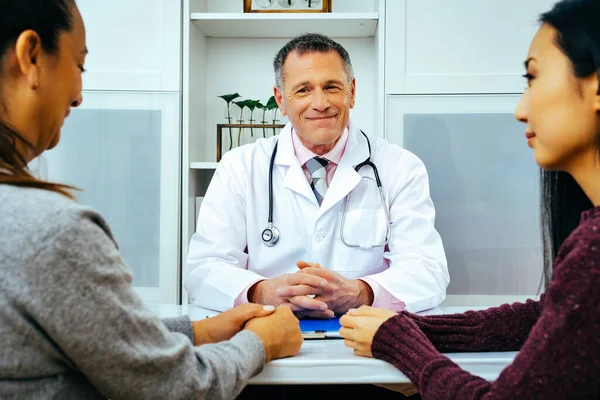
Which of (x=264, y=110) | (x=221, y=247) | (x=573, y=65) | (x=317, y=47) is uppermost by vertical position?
(x=317, y=47)

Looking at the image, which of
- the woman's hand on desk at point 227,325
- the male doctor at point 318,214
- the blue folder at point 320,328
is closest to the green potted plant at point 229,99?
the male doctor at point 318,214

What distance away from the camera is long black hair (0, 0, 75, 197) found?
76 centimetres

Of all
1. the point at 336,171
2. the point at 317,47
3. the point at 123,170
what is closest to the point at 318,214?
the point at 336,171

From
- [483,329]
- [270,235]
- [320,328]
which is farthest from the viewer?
[270,235]

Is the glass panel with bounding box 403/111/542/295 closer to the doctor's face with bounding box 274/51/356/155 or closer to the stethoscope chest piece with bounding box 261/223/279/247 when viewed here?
the doctor's face with bounding box 274/51/356/155

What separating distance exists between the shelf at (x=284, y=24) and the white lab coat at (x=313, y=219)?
0.71 metres

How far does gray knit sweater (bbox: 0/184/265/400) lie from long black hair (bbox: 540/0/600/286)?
0.65 meters

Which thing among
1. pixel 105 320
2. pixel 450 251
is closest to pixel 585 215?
pixel 105 320

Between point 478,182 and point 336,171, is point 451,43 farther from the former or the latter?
point 336,171

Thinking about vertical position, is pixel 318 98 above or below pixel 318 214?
above

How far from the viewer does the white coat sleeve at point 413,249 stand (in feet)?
5.29

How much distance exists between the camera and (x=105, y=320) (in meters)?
0.71

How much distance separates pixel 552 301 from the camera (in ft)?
2.39

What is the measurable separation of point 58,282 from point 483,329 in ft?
2.36
